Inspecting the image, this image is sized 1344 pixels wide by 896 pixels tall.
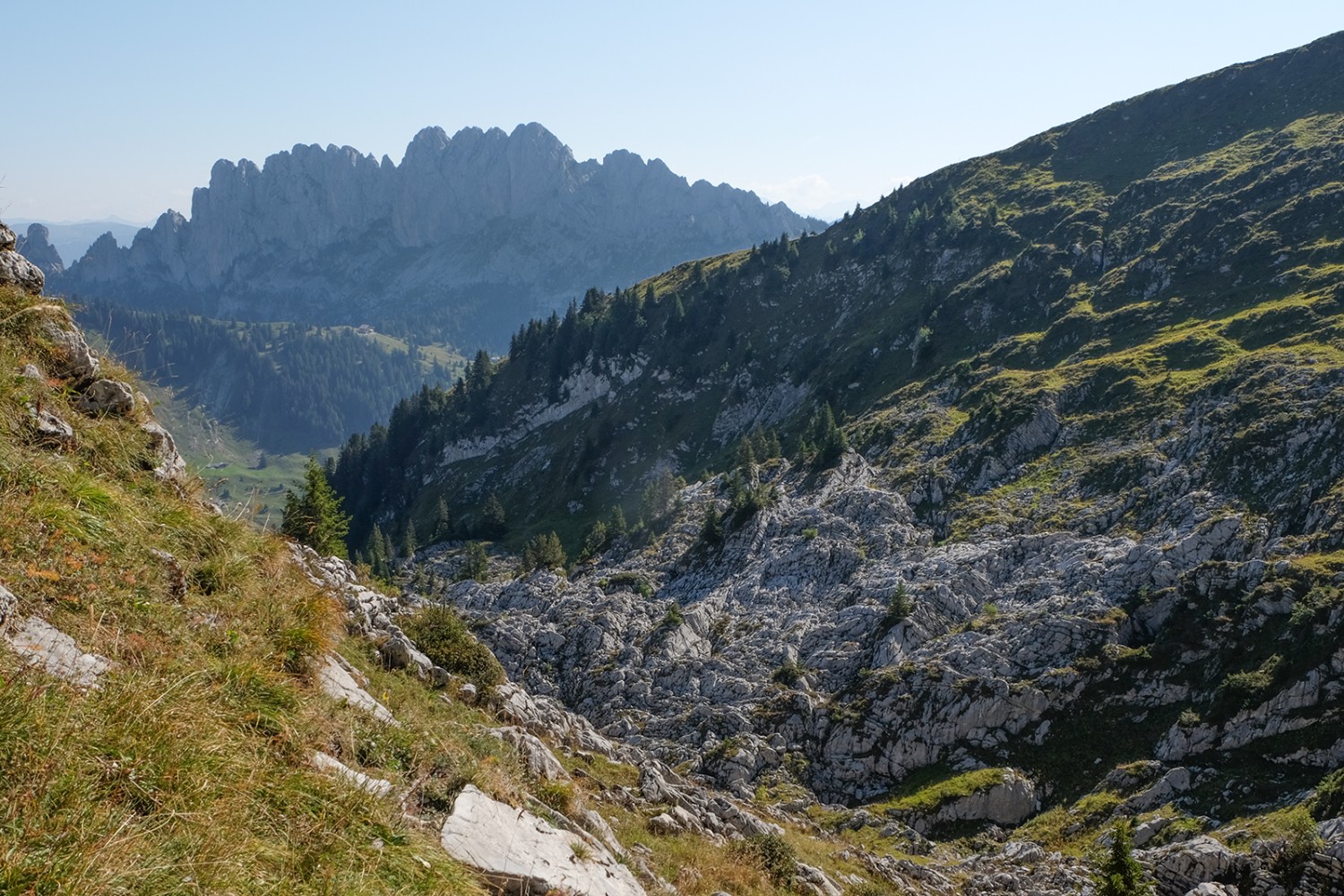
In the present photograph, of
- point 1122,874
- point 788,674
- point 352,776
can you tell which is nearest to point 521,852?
point 352,776

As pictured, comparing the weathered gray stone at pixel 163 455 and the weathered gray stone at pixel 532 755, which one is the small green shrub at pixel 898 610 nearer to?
the weathered gray stone at pixel 532 755

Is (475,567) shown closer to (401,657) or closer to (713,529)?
(713,529)

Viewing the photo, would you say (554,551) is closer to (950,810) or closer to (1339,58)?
(950,810)

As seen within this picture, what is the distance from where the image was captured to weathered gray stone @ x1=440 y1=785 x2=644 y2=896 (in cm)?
971

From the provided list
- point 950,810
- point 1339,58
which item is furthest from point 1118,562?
point 1339,58

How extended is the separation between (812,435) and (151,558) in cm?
7821

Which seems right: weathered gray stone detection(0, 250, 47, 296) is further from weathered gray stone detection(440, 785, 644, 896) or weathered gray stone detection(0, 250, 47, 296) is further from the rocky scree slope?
the rocky scree slope

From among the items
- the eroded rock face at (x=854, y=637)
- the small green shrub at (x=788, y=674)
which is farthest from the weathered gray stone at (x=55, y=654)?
the small green shrub at (x=788, y=674)

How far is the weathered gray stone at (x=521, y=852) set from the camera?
9711 mm

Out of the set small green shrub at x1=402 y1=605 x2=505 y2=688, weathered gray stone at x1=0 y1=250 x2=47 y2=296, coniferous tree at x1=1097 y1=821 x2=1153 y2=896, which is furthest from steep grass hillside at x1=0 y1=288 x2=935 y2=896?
coniferous tree at x1=1097 y1=821 x2=1153 y2=896

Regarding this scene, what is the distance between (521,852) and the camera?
10.5 metres

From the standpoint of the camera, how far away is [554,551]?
74.1 metres

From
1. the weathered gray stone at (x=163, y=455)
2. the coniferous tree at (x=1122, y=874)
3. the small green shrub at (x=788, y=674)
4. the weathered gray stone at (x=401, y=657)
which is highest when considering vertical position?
the weathered gray stone at (x=163, y=455)

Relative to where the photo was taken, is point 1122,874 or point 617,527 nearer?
point 1122,874
